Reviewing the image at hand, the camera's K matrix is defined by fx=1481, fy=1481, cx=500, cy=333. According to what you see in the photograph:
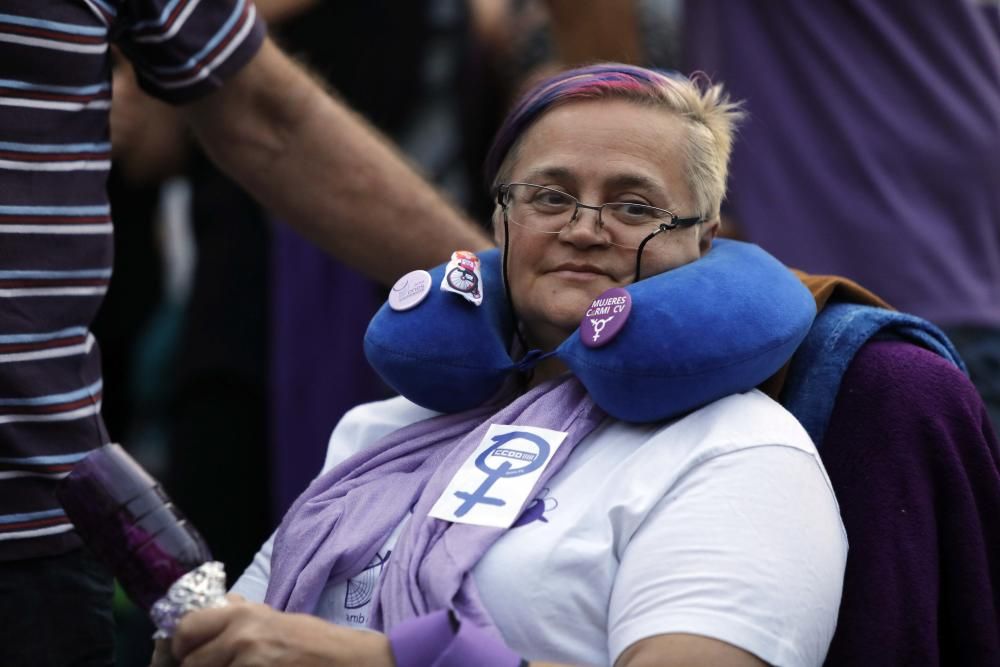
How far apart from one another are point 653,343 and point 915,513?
19.7 inches

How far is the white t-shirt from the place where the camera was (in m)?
2.04

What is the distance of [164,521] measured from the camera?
→ 1.92 m

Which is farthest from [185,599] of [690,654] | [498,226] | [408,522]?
[498,226]

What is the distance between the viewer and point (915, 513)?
7.59 feet

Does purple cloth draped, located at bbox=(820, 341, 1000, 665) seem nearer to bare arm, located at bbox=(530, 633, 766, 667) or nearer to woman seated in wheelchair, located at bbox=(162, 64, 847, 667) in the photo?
woman seated in wheelchair, located at bbox=(162, 64, 847, 667)

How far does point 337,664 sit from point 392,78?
8.59 feet

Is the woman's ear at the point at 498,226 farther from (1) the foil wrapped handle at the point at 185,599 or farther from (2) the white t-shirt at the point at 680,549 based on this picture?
(1) the foil wrapped handle at the point at 185,599

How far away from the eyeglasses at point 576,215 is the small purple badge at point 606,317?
16cm

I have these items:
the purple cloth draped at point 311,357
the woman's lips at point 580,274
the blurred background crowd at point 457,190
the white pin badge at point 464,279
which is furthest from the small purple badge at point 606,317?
the purple cloth draped at point 311,357

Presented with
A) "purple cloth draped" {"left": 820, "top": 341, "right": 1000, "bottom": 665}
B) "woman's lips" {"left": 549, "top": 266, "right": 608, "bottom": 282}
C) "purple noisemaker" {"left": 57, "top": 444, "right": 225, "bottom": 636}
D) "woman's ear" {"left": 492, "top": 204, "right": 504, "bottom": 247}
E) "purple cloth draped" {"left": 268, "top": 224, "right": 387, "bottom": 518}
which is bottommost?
"purple cloth draped" {"left": 268, "top": 224, "right": 387, "bottom": 518}

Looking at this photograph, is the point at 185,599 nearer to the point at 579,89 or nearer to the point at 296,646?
the point at 296,646

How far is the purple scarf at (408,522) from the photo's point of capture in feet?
7.20

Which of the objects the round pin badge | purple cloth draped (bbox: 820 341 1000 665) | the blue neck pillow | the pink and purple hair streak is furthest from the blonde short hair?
purple cloth draped (bbox: 820 341 1000 665)

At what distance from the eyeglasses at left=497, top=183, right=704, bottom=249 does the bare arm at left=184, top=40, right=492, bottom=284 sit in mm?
347
